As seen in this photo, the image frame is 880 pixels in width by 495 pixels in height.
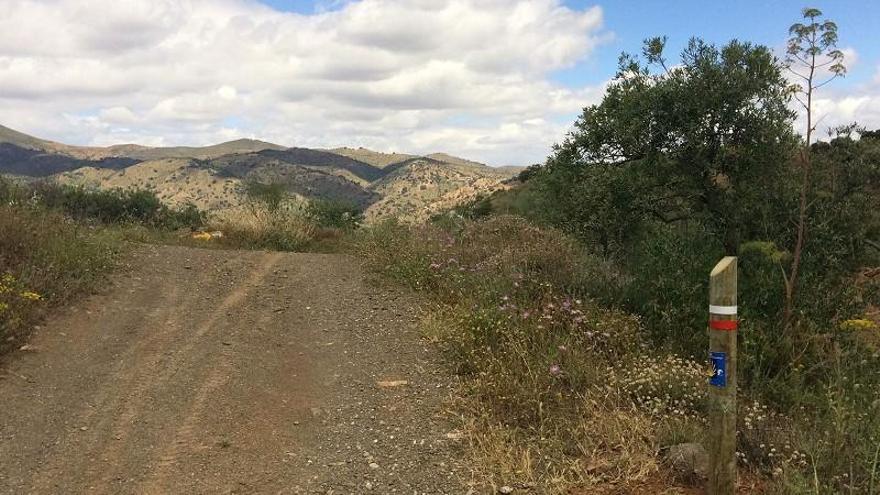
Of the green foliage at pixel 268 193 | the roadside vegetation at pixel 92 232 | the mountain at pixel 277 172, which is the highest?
the mountain at pixel 277 172

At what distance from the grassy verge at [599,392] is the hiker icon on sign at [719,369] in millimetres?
838

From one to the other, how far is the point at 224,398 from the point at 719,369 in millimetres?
3853

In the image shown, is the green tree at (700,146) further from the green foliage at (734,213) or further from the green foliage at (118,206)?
the green foliage at (118,206)

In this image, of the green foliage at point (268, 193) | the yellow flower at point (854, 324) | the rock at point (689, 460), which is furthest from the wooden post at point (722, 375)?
the green foliage at point (268, 193)

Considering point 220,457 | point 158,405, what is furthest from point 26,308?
point 220,457

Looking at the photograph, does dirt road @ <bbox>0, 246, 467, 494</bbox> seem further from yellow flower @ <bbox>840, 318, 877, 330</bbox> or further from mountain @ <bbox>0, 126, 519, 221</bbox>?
mountain @ <bbox>0, 126, 519, 221</bbox>

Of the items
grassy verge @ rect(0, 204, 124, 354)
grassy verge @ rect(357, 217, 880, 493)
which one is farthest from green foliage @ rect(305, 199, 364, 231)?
grassy verge @ rect(357, 217, 880, 493)

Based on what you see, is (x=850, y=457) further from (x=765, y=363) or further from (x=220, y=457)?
(x=220, y=457)

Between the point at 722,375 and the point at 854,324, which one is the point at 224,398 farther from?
the point at 854,324

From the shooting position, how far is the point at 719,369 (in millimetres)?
3254

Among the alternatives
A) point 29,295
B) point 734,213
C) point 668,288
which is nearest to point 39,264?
point 29,295

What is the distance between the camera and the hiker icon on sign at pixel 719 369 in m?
3.22

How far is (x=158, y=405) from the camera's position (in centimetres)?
505

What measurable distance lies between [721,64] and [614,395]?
5.18 meters
